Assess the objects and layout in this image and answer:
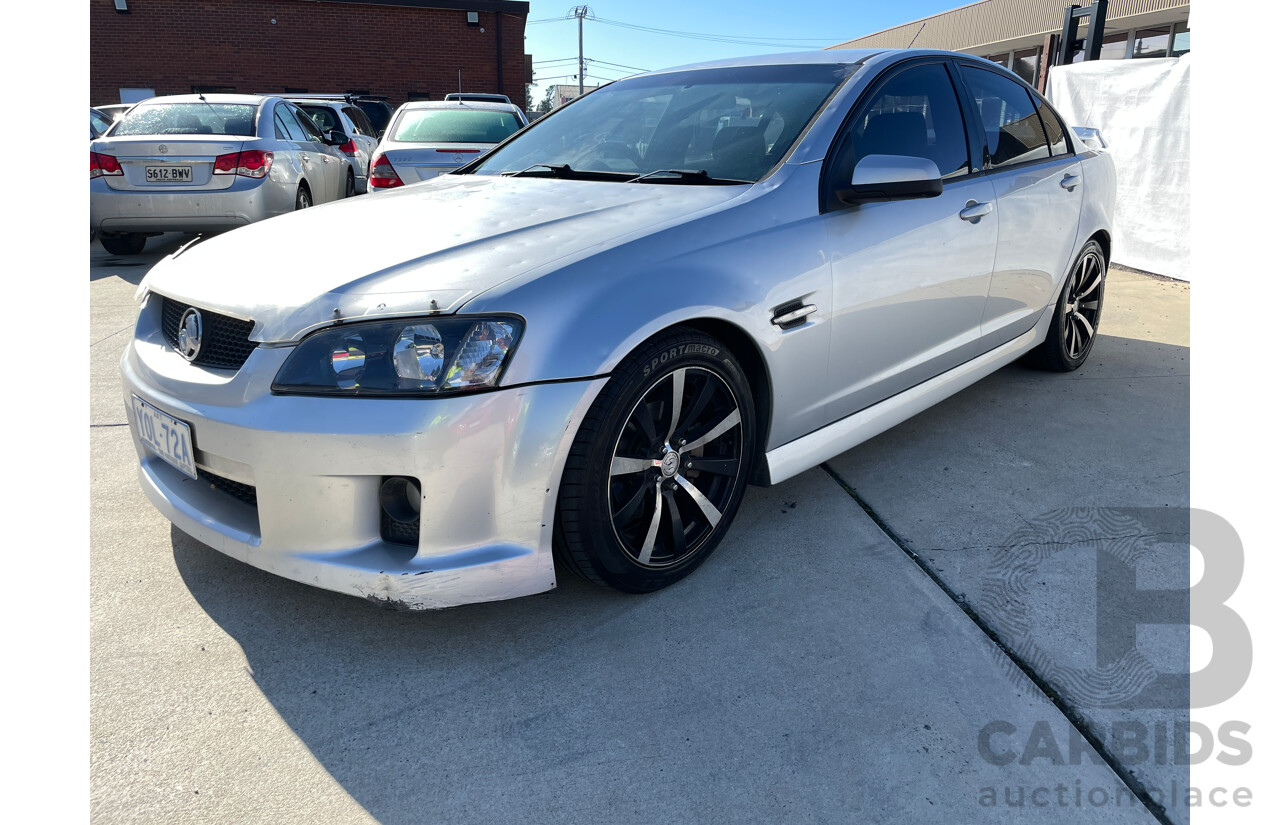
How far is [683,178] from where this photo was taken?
110 inches

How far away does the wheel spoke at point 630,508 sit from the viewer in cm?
230

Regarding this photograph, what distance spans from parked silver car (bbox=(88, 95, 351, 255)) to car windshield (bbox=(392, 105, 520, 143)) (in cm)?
117

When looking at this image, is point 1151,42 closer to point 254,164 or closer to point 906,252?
point 254,164

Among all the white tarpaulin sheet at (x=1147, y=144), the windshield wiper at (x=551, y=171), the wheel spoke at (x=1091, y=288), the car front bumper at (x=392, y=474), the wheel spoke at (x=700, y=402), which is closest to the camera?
the car front bumper at (x=392, y=474)

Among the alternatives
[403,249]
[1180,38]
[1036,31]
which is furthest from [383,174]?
[1036,31]

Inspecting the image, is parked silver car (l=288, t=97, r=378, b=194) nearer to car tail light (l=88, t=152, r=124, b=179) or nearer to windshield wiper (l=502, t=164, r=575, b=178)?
car tail light (l=88, t=152, r=124, b=179)

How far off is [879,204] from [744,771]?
1.90 m

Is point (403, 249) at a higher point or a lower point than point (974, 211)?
lower

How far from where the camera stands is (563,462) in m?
2.08

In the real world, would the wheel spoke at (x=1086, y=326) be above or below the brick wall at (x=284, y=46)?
below

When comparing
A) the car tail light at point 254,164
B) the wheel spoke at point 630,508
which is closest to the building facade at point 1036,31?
the car tail light at point 254,164

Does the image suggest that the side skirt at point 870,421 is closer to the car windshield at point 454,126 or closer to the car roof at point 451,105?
the car windshield at point 454,126

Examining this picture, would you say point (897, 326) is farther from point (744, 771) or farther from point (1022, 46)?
point (1022, 46)

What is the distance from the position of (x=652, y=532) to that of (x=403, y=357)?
0.86 metres
